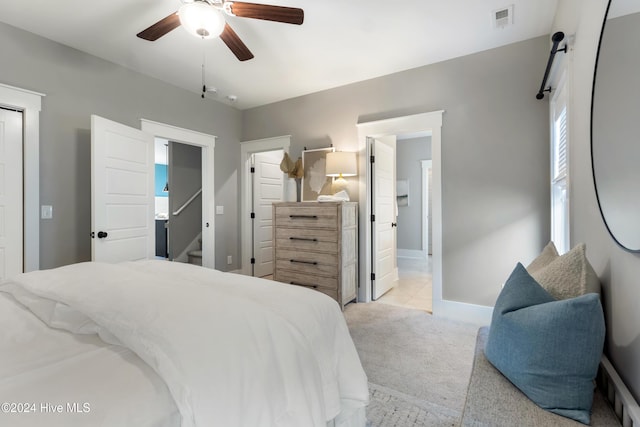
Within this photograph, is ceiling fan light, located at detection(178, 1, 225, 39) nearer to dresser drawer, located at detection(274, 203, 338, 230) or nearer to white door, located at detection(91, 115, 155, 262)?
white door, located at detection(91, 115, 155, 262)

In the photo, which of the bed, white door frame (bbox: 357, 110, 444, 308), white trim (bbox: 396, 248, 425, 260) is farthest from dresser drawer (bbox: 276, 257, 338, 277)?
white trim (bbox: 396, 248, 425, 260)

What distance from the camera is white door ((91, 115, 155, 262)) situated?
2.74 metres

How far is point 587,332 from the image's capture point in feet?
2.86

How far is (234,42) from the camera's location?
2131mm

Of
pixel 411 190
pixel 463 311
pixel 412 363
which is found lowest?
pixel 412 363

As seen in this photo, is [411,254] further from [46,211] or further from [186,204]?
[46,211]

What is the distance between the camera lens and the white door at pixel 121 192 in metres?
2.74

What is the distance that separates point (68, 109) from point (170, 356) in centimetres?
318

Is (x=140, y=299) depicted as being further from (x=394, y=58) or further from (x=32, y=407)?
(x=394, y=58)

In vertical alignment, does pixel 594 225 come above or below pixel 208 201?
below

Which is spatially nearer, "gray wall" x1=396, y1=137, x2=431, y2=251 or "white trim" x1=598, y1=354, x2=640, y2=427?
"white trim" x1=598, y1=354, x2=640, y2=427

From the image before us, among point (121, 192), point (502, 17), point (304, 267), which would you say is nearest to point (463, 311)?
point (304, 267)

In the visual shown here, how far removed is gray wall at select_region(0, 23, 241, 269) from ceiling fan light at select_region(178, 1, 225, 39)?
182 centimetres

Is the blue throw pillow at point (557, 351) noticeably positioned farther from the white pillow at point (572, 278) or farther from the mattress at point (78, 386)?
the mattress at point (78, 386)
